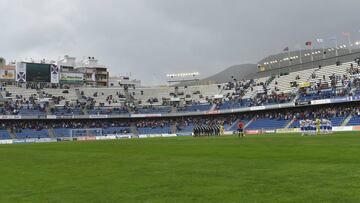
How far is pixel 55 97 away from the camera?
99812 millimetres

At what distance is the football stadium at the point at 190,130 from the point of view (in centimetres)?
1148

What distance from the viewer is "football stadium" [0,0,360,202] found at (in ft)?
37.7

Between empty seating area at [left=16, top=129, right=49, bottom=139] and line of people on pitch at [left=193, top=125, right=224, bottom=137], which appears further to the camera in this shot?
empty seating area at [left=16, top=129, right=49, bottom=139]

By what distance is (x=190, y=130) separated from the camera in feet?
300

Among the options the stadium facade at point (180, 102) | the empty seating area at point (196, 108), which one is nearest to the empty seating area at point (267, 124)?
the stadium facade at point (180, 102)

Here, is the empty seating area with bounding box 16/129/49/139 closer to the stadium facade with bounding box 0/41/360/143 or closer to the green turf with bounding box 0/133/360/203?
the stadium facade with bounding box 0/41/360/143

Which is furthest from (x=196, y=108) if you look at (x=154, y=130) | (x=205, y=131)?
(x=205, y=131)

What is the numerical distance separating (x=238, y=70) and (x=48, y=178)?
367ft

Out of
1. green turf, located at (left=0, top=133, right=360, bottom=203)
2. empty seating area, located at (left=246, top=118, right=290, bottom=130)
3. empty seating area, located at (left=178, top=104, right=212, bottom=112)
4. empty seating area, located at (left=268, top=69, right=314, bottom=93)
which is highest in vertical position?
empty seating area, located at (left=268, top=69, right=314, bottom=93)

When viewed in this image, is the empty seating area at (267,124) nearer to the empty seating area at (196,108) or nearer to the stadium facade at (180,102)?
the stadium facade at (180,102)

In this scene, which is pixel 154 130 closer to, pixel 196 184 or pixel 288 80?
pixel 288 80

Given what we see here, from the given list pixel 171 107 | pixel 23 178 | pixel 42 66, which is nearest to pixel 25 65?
pixel 42 66

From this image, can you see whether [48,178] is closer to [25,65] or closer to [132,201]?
[132,201]

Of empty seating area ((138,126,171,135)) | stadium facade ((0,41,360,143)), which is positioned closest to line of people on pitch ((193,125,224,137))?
stadium facade ((0,41,360,143))
